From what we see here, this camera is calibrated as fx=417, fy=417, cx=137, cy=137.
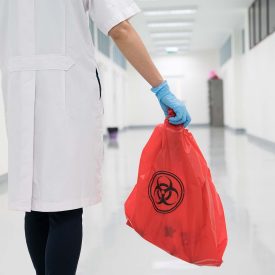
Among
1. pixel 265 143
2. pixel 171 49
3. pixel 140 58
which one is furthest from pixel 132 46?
pixel 171 49

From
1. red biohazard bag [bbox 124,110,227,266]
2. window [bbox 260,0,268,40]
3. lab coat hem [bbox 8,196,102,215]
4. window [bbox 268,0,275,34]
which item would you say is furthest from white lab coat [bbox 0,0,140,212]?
window [bbox 260,0,268,40]

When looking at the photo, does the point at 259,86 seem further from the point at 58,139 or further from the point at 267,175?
the point at 58,139

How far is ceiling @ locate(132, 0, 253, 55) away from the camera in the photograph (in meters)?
9.34

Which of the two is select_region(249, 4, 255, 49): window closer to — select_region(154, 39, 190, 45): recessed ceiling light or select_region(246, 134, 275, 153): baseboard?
select_region(246, 134, 275, 153): baseboard

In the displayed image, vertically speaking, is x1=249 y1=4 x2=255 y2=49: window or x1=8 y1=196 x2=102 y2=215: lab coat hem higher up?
x1=249 y1=4 x2=255 y2=49: window

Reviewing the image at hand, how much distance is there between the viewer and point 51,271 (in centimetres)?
125

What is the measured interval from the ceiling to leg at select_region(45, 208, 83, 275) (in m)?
8.29

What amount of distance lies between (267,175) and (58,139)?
3590 mm

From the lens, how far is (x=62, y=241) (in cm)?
123

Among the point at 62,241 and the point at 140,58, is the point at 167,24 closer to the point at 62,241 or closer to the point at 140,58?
the point at 140,58

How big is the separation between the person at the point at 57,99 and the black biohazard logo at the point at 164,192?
0.86ft

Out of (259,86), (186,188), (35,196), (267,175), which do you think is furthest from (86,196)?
(259,86)

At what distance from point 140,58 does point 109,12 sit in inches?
6.1

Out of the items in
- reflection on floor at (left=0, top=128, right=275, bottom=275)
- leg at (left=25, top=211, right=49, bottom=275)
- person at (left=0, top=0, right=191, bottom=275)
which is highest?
person at (left=0, top=0, right=191, bottom=275)
